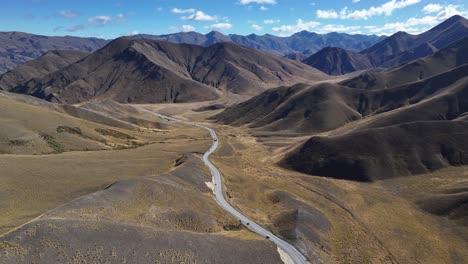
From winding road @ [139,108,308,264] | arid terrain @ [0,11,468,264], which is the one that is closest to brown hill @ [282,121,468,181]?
arid terrain @ [0,11,468,264]

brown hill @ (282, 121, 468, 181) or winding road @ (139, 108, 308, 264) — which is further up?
brown hill @ (282, 121, 468, 181)

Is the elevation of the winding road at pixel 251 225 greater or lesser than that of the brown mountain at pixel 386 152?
lesser

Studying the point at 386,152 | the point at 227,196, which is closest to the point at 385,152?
the point at 386,152

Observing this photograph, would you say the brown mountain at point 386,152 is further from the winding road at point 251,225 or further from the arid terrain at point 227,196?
the winding road at point 251,225

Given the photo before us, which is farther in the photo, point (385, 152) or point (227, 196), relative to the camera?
point (385, 152)

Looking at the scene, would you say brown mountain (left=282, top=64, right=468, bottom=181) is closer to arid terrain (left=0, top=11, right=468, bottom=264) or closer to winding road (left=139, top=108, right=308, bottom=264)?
arid terrain (left=0, top=11, right=468, bottom=264)

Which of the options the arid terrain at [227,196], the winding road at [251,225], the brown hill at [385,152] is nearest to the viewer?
the arid terrain at [227,196]

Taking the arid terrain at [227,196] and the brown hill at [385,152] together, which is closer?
the arid terrain at [227,196]

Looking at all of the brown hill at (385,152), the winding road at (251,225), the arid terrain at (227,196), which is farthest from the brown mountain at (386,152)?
the winding road at (251,225)

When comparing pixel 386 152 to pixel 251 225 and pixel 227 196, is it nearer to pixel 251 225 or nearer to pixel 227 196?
pixel 227 196

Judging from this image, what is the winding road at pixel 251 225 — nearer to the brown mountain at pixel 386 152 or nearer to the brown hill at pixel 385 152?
the brown mountain at pixel 386 152

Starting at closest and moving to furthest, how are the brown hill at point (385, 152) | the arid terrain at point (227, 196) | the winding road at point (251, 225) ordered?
the arid terrain at point (227, 196) < the winding road at point (251, 225) < the brown hill at point (385, 152)

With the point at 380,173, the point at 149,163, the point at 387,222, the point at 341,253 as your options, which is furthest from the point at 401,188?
the point at 149,163
